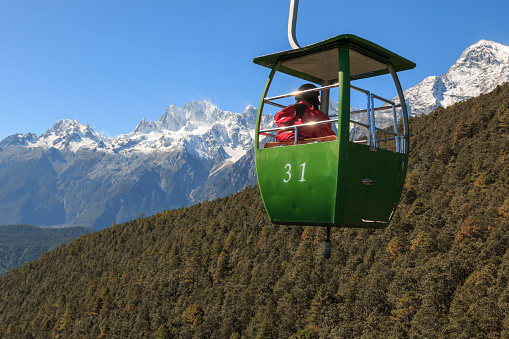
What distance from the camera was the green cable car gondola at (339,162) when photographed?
9602mm

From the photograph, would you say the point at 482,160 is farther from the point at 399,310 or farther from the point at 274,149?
the point at 274,149

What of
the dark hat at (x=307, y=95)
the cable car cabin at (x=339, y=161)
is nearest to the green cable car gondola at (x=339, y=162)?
the cable car cabin at (x=339, y=161)

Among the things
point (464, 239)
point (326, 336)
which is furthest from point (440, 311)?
point (326, 336)

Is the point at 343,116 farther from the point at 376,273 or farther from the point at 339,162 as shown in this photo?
the point at 376,273

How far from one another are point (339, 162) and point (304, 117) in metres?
1.78

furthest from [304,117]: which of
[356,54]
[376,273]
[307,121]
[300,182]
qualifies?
[376,273]

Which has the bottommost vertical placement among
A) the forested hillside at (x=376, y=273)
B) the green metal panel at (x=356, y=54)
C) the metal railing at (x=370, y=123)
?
the forested hillside at (x=376, y=273)

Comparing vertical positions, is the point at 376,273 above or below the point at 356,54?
below

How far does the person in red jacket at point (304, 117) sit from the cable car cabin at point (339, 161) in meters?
0.25

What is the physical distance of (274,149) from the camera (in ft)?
34.7

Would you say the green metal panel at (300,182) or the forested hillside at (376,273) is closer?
the green metal panel at (300,182)

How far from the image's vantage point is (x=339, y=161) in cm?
941

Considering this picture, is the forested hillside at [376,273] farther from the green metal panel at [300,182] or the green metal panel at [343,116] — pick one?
the green metal panel at [343,116]

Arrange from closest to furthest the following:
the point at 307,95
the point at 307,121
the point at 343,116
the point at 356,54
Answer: the point at 343,116 < the point at 356,54 < the point at 307,121 < the point at 307,95
